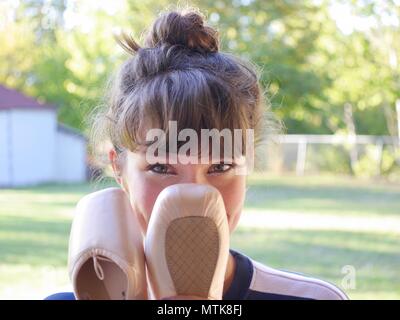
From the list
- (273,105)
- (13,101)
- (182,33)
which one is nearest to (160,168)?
(182,33)

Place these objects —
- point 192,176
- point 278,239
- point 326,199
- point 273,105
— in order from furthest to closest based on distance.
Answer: point 326,199
point 278,239
point 273,105
point 192,176

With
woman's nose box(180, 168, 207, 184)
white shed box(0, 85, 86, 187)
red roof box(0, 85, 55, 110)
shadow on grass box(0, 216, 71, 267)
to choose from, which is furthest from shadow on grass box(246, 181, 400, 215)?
woman's nose box(180, 168, 207, 184)

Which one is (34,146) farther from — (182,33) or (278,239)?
(182,33)

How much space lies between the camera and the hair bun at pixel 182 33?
0.80 metres

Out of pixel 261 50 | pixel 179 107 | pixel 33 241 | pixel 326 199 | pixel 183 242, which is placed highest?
pixel 261 50

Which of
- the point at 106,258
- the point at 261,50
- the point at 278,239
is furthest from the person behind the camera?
the point at 261,50

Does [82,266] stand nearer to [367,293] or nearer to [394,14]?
[367,293]

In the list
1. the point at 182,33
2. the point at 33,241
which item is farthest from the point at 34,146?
the point at 182,33

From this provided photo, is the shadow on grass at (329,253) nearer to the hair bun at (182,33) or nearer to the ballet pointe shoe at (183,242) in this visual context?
the hair bun at (182,33)

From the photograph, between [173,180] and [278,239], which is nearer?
[173,180]

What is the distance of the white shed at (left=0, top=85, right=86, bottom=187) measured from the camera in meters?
2.68

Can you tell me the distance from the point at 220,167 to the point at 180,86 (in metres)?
0.10

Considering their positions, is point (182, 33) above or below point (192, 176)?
above

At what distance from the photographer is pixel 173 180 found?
2.32 ft
